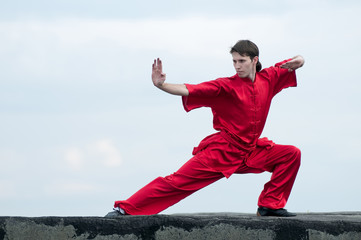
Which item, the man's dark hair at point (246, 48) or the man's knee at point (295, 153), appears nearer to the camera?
the man's dark hair at point (246, 48)

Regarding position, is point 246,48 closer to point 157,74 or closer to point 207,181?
point 157,74

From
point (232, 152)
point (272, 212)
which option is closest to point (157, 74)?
point (232, 152)

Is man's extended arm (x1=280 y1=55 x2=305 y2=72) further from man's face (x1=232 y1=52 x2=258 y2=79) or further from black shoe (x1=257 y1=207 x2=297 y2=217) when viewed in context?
black shoe (x1=257 y1=207 x2=297 y2=217)

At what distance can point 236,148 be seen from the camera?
15.5 ft

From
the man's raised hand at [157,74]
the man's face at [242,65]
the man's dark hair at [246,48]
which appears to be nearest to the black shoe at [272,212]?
the man's face at [242,65]

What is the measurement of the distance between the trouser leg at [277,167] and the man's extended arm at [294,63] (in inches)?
25.2

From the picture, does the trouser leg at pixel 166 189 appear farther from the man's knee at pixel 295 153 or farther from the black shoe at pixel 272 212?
the man's knee at pixel 295 153

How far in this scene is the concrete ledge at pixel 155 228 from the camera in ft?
12.6

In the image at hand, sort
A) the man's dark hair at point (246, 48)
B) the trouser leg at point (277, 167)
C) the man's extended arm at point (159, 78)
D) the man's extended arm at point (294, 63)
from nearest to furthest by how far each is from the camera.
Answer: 1. the man's extended arm at point (159, 78)
2. the man's dark hair at point (246, 48)
3. the trouser leg at point (277, 167)
4. the man's extended arm at point (294, 63)

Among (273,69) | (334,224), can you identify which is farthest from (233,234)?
(273,69)

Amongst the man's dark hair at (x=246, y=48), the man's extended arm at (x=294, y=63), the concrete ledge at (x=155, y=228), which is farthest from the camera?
the man's extended arm at (x=294, y=63)

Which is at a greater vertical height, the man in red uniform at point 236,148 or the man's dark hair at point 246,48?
the man's dark hair at point 246,48

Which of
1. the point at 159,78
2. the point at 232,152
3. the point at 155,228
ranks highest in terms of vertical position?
the point at 159,78

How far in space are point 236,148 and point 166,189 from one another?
61 cm
